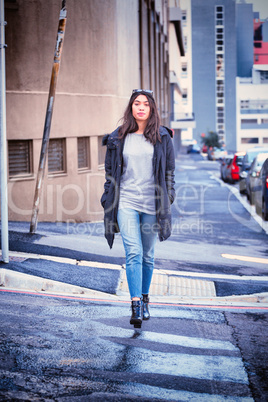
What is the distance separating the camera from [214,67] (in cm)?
16600

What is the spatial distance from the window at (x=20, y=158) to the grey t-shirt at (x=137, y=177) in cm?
967

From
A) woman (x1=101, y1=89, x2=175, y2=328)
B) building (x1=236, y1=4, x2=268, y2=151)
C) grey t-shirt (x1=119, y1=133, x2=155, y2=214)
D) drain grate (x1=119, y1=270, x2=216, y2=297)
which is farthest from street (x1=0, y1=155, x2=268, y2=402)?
building (x1=236, y1=4, x2=268, y2=151)

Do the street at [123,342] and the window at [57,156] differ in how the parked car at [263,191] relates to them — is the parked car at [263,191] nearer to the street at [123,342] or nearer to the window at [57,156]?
the window at [57,156]

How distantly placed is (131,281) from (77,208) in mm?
11613

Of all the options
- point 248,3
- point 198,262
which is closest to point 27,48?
point 198,262

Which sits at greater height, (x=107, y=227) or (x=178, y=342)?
(x=107, y=227)

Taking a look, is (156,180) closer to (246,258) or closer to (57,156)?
(246,258)

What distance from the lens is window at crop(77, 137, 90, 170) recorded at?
17630mm

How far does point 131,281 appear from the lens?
18.3ft

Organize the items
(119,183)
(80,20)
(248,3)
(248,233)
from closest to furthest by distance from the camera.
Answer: (119,183)
(248,233)
(80,20)
(248,3)

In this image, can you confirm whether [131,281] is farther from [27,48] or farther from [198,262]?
[27,48]

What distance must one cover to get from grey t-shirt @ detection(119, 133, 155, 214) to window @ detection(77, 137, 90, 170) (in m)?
12.1

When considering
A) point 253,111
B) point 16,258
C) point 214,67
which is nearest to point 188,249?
point 16,258

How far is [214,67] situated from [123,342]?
166 metres
